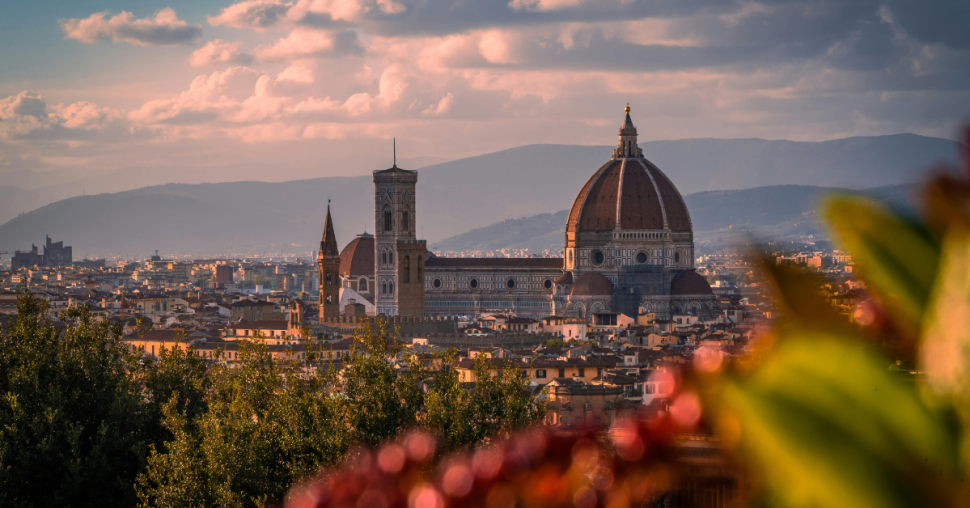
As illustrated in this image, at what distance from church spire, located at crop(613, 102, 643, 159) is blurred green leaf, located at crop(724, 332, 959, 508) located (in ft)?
274

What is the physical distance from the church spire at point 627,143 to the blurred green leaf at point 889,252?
8353cm

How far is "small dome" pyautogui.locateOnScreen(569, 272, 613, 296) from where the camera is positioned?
73.8m

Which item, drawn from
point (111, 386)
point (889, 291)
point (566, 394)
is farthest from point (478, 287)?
point (889, 291)

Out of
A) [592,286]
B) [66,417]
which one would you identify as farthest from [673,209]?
[66,417]

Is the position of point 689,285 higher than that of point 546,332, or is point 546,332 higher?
point 689,285

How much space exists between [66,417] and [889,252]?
16966 millimetres

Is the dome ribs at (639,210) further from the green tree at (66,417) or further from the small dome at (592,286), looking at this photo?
the green tree at (66,417)

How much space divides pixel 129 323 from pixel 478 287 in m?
23.3

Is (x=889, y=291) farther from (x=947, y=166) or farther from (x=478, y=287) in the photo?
(x=478, y=287)

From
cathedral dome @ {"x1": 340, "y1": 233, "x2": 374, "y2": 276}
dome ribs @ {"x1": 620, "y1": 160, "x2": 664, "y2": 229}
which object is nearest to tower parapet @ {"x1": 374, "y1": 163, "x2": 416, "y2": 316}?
cathedral dome @ {"x1": 340, "y1": 233, "x2": 374, "y2": 276}

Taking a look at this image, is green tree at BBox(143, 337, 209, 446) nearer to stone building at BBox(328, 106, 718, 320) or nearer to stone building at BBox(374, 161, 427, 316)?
stone building at BBox(328, 106, 718, 320)

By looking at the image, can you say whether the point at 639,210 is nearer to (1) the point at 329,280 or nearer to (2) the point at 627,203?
(2) the point at 627,203

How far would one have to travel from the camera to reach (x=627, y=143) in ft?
277

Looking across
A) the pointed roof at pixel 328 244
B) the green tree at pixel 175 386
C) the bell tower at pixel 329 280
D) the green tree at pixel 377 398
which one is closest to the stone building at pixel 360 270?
the pointed roof at pixel 328 244
